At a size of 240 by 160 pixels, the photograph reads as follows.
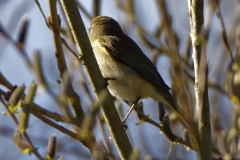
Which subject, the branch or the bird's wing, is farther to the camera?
the bird's wing

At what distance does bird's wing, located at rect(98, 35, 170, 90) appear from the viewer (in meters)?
4.03

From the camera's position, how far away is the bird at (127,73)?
393 cm

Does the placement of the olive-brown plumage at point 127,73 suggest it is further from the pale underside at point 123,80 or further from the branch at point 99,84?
the branch at point 99,84

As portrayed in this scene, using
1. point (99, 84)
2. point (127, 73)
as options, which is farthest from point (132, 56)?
point (99, 84)

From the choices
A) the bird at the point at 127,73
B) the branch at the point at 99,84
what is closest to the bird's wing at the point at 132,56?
the bird at the point at 127,73

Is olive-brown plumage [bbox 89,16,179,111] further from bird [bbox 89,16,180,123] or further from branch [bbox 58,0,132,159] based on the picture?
branch [bbox 58,0,132,159]

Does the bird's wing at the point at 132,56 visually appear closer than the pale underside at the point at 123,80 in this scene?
No

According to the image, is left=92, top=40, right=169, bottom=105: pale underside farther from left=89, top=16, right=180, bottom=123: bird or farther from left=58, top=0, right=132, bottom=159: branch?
left=58, top=0, right=132, bottom=159: branch

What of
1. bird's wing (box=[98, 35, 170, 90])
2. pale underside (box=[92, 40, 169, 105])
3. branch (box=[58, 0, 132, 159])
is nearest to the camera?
branch (box=[58, 0, 132, 159])

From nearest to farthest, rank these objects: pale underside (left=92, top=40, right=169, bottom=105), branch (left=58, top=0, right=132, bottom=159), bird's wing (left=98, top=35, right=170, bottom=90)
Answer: branch (left=58, top=0, right=132, bottom=159), pale underside (left=92, top=40, right=169, bottom=105), bird's wing (left=98, top=35, right=170, bottom=90)

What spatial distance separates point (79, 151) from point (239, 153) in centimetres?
190

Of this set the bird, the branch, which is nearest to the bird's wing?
the bird

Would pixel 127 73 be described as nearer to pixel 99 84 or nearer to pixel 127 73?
pixel 127 73

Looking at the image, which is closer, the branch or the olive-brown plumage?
the branch
